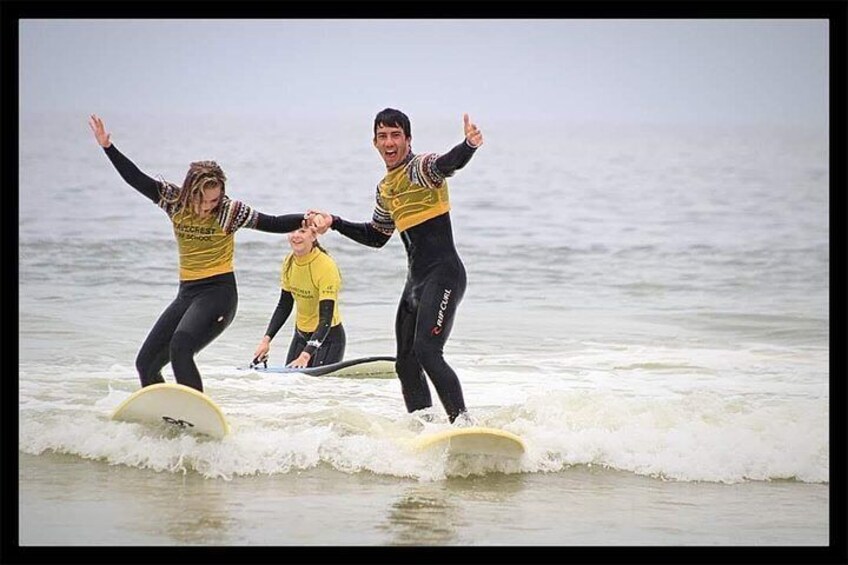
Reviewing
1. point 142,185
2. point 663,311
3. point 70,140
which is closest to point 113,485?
point 142,185

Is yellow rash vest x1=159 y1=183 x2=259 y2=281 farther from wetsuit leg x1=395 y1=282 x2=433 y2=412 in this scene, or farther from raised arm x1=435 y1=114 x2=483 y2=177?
raised arm x1=435 y1=114 x2=483 y2=177

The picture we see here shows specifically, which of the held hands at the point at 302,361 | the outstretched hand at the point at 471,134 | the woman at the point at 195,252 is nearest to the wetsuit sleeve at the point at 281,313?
the held hands at the point at 302,361

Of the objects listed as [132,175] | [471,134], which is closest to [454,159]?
[471,134]

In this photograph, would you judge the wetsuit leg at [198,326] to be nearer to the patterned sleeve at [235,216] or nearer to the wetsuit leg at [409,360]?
the patterned sleeve at [235,216]

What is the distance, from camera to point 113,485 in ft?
22.4

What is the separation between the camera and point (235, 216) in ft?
23.4

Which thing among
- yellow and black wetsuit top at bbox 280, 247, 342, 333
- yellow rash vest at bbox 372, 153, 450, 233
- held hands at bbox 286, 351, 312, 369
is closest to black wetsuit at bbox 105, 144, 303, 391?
yellow rash vest at bbox 372, 153, 450, 233

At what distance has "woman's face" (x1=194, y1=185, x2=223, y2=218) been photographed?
706cm

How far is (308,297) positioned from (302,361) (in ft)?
1.39

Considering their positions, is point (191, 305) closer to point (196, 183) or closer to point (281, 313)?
point (196, 183)

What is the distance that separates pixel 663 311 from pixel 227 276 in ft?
25.1

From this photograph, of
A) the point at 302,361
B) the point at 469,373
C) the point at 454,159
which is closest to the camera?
the point at 454,159
